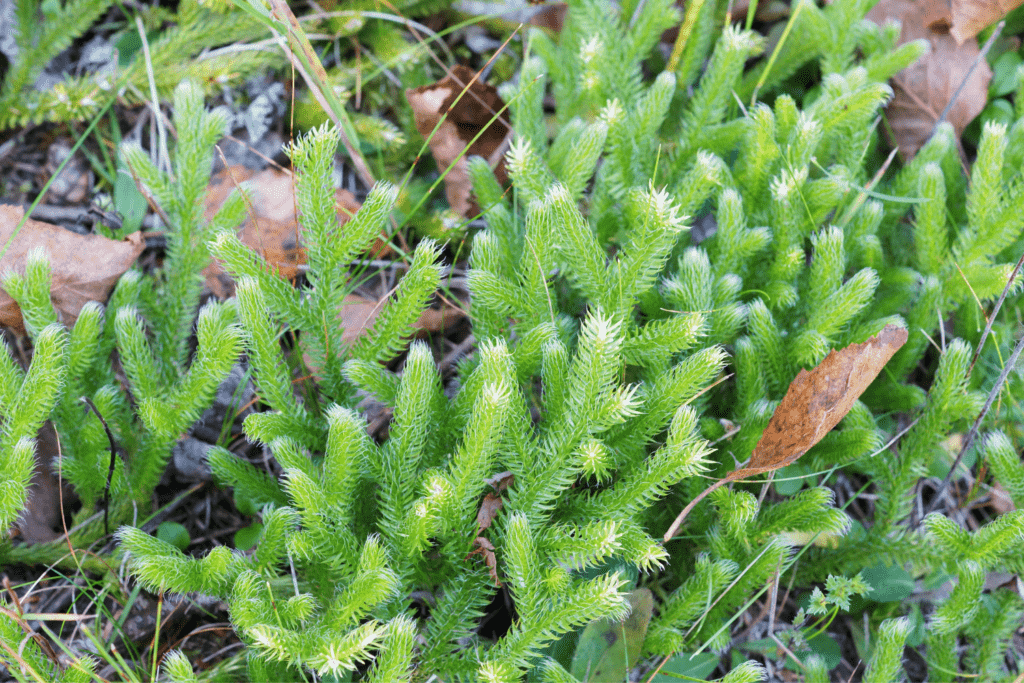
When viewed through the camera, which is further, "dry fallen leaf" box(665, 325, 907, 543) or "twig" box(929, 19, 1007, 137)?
"twig" box(929, 19, 1007, 137)

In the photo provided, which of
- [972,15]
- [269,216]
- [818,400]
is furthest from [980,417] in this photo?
[269,216]

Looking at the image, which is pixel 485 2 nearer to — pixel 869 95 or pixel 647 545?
pixel 869 95

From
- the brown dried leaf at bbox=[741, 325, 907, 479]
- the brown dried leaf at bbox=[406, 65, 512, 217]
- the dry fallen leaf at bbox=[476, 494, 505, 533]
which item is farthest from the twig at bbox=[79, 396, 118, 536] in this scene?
the brown dried leaf at bbox=[741, 325, 907, 479]

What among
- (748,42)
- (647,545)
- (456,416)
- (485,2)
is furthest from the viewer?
(485,2)

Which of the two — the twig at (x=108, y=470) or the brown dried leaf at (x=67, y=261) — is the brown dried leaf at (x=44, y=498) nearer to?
the twig at (x=108, y=470)

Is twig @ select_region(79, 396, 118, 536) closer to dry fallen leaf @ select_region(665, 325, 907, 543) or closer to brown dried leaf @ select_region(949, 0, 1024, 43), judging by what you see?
dry fallen leaf @ select_region(665, 325, 907, 543)

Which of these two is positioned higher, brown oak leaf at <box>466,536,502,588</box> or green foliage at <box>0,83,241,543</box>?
green foliage at <box>0,83,241,543</box>

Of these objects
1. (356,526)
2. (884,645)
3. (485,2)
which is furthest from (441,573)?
(485,2)
